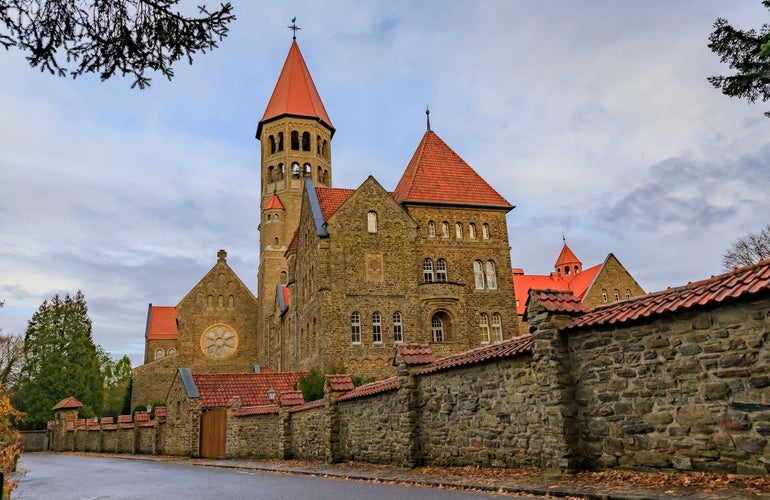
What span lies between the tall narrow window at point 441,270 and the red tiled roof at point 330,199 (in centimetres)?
668

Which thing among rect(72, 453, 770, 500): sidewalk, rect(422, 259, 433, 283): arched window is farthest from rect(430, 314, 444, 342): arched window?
rect(72, 453, 770, 500): sidewalk

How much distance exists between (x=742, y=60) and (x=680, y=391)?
12126mm

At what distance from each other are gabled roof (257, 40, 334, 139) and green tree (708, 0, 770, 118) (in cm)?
4700

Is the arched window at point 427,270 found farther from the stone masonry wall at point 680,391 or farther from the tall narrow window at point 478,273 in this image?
the stone masonry wall at point 680,391

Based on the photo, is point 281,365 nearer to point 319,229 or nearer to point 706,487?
point 319,229

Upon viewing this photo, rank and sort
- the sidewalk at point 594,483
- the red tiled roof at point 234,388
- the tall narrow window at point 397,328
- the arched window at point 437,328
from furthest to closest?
the arched window at point 437,328
the tall narrow window at point 397,328
the red tiled roof at point 234,388
the sidewalk at point 594,483

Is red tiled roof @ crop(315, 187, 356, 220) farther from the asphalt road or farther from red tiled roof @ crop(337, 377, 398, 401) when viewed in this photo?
the asphalt road

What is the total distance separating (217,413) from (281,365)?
802 inches

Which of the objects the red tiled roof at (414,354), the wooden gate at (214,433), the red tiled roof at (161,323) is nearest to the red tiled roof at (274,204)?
the red tiled roof at (161,323)

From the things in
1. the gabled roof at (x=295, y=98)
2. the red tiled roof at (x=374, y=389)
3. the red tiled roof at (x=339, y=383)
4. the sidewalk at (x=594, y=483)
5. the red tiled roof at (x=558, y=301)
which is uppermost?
the gabled roof at (x=295, y=98)

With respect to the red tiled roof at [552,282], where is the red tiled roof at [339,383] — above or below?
below

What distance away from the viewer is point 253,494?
10.8 metres

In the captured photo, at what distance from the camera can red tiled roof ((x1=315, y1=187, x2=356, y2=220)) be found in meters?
36.6

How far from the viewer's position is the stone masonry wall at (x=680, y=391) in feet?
25.9
